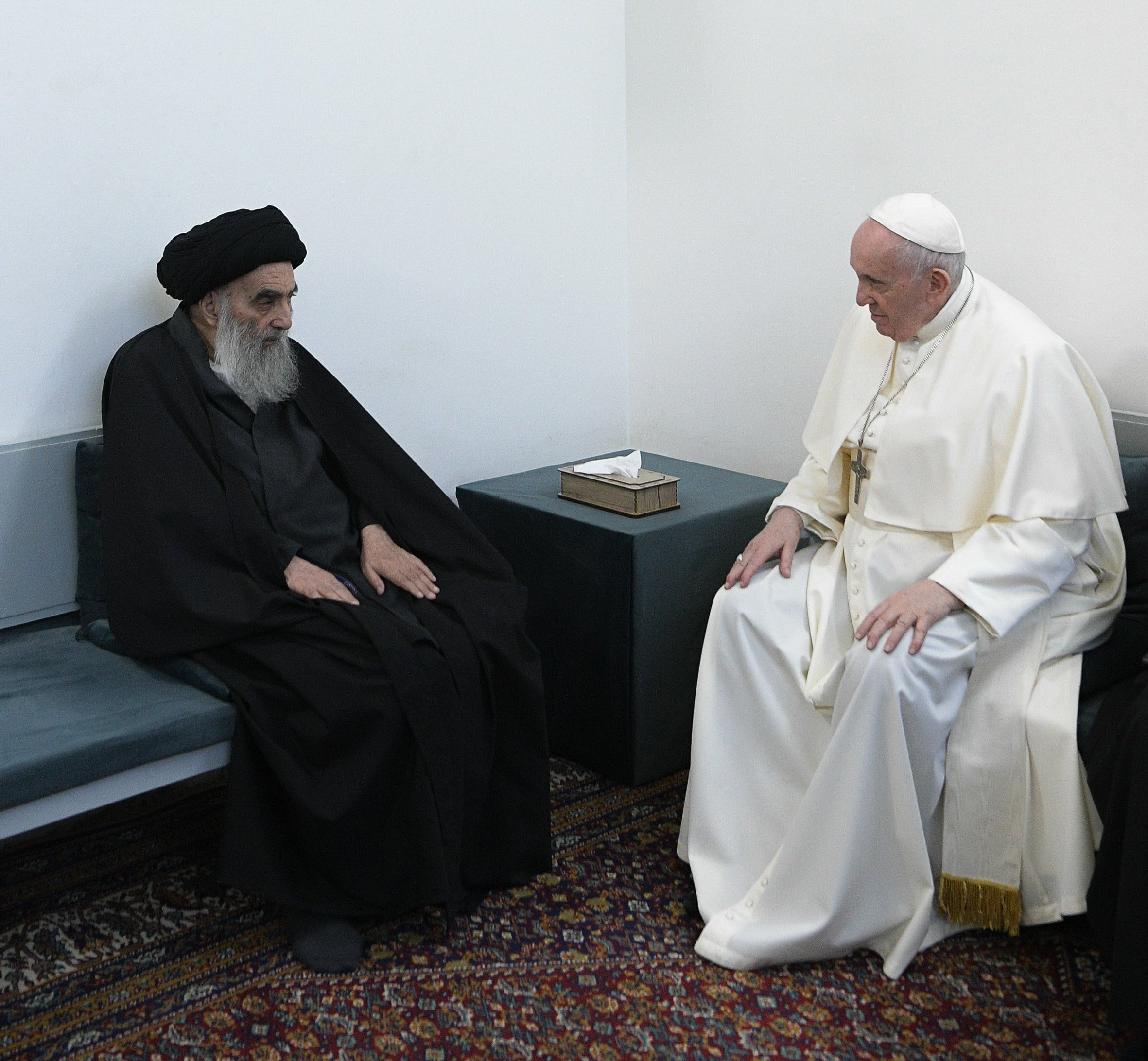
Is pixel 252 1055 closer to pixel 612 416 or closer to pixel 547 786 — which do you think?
pixel 547 786

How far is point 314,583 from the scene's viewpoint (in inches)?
116

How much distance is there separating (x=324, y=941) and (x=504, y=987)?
Result: 0.43 meters

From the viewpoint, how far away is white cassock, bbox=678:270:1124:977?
8.70 ft

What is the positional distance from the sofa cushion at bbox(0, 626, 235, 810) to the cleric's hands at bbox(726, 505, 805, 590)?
1.29 meters

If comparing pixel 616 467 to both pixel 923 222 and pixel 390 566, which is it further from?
pixel 923 222

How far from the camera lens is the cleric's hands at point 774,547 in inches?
122

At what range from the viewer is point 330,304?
375 cm

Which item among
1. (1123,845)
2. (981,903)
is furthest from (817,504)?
(1123,845)

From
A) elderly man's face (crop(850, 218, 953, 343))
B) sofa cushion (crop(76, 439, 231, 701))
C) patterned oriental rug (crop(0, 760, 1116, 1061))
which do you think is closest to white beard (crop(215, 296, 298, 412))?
sofa cushion (crop(76, 439, 231, 701))

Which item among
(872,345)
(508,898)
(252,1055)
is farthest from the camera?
(872,345)

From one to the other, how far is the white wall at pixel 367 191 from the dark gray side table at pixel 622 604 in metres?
0.64

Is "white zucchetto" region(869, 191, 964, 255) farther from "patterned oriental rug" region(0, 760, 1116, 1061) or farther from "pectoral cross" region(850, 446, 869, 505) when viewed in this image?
"patterned oriental rug" region(0, 760, 1116, 1061)

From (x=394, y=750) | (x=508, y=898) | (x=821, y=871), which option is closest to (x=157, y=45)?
(x=394, y=750)

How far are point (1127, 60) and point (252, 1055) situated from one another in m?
3.10
